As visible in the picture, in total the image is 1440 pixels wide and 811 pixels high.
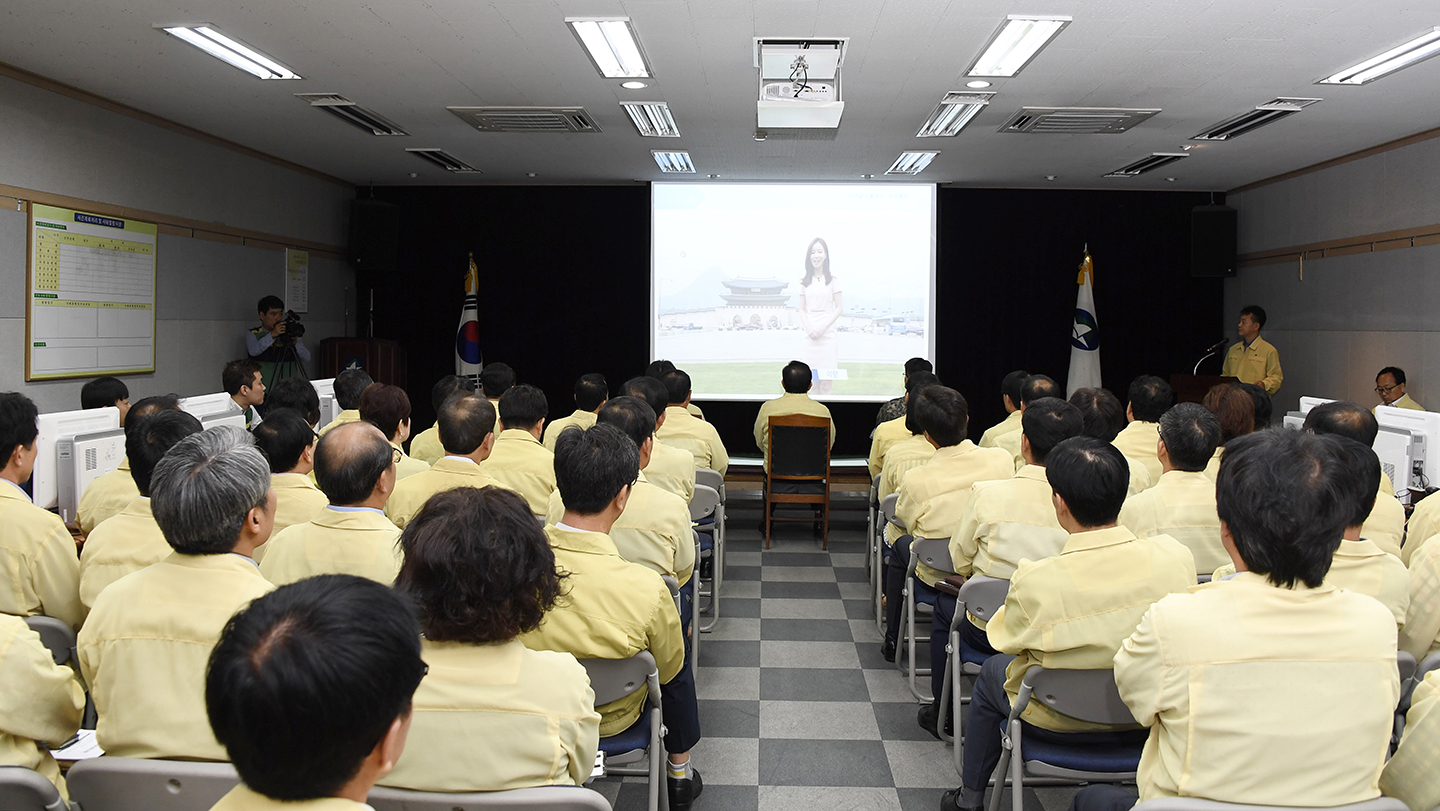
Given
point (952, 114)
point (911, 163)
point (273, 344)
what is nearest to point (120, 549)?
point (952, 114)

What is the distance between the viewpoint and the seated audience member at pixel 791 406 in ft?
20.4

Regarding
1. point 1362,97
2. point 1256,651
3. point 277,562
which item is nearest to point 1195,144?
point 1362,97

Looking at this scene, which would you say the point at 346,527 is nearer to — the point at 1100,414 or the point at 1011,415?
the point at 1100,414

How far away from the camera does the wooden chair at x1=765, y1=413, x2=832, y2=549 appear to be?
6086 millimetres

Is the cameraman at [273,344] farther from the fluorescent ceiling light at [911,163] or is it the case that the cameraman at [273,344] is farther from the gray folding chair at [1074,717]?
the gray folding chair at [1074,717]

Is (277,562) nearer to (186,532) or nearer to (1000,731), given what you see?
(186,532)

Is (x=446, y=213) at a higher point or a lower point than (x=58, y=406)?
higher

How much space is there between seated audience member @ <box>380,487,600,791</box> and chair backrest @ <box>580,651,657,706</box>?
1.67ft

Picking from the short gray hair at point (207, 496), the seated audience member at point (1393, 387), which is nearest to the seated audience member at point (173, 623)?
the short gray hair at point (207, 496)

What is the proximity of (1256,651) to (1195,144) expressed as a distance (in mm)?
6723

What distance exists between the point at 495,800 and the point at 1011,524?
2010 mm

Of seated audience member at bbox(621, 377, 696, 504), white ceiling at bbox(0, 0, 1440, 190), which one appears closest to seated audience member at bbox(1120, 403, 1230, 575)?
seated audience member at bbox(621, 377, 696, 504)

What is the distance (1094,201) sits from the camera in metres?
9.52

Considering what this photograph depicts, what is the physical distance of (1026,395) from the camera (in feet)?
15.3
